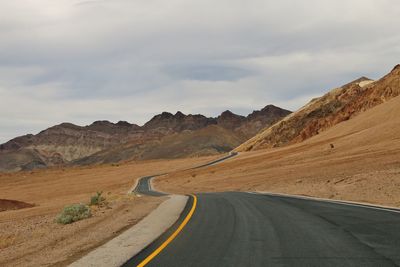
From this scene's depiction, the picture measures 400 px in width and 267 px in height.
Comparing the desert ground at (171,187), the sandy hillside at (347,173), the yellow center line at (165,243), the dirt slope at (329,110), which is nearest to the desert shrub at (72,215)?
the desert ground at (171,187)

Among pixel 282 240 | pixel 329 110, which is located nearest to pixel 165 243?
pixel 282 240

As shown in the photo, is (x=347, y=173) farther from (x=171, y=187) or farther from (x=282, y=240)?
(x=171, y=187)

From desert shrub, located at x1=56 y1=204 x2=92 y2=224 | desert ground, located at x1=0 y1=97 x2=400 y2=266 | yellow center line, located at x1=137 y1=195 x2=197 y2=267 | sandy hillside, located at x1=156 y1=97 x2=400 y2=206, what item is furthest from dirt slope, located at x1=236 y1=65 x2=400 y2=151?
yellow center line, located at x1=137 y1=195 x2=197 y2=267

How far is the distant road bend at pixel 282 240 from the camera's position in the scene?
28.5ft

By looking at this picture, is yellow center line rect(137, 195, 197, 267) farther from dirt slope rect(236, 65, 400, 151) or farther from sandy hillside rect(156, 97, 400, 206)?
dirt slope rect(236, 65, 400, 151)

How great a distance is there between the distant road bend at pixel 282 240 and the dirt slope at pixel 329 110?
95994 mm

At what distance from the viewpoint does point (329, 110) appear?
132 meters

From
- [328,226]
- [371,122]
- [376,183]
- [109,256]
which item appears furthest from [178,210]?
[371,122]

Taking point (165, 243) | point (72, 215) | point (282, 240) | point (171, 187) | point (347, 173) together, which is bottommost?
point (171, 187)

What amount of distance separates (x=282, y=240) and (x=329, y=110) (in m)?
126

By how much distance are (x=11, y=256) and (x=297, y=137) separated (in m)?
116

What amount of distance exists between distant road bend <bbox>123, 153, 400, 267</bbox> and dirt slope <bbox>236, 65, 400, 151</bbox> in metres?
96.0

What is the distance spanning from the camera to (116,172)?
10231 centimetres

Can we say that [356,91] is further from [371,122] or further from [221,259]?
[221,259]
